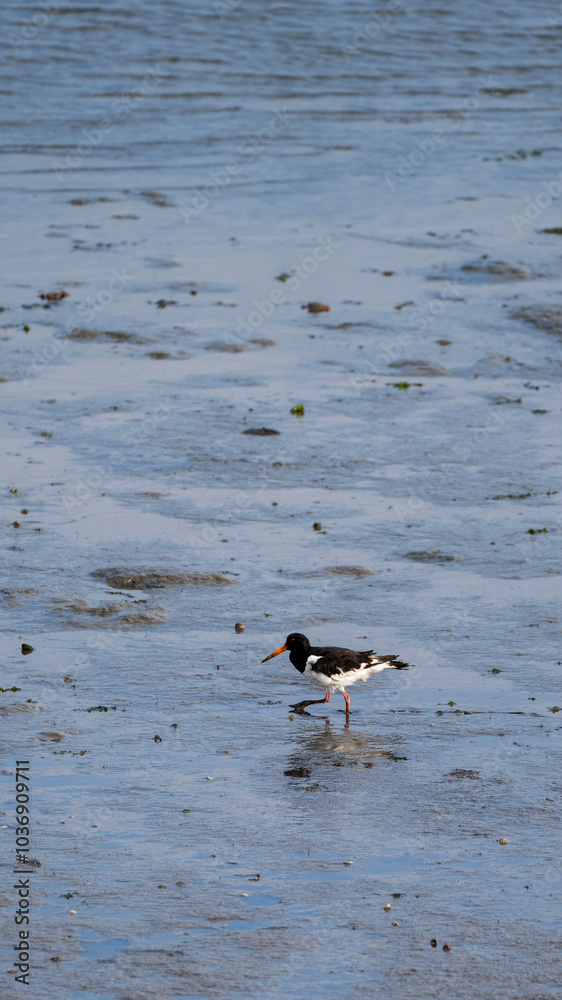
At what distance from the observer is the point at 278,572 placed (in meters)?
11.5

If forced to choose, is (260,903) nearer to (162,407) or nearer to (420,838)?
(420,838)

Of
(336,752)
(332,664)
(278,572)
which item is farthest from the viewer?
(278,572)

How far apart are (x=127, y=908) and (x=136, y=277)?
15395 mm

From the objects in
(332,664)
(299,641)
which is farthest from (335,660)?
(299,641)

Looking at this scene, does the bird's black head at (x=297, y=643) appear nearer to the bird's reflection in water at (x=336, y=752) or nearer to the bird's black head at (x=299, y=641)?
the bird's black head at (x=299, y=641)

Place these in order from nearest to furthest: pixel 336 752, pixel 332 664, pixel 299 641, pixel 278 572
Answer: pixel 336 752, pixel 332 664, pixel 299 641, pixel 278 572

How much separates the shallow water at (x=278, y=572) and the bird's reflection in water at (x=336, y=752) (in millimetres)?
33

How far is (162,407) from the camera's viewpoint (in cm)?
1565

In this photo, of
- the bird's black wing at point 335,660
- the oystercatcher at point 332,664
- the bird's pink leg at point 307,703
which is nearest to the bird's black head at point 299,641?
the oystercatcher at point 332,664

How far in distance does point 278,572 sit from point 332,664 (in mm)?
2580

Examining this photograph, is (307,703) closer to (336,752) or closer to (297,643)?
(297,643)

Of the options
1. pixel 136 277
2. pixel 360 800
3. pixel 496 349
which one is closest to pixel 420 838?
pixel 360 800

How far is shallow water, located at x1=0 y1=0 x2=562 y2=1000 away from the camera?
662cm

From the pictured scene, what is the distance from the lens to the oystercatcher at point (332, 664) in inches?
355
